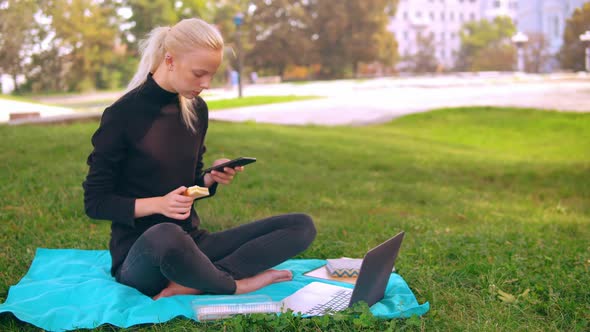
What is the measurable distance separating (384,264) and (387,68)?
5457cm

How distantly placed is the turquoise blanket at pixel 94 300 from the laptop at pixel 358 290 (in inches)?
3.8

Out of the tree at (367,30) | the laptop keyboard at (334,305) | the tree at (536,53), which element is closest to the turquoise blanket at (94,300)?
the laptop keyboard at (334,305)

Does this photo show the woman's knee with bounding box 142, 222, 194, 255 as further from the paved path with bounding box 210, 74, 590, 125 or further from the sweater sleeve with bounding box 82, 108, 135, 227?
the paved path with bounding box 210, 74, 590, 125

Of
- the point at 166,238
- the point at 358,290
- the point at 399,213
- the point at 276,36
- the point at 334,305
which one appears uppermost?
the point at 276,36

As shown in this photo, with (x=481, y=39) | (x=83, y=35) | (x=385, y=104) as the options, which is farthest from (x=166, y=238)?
(x=481, y=39)

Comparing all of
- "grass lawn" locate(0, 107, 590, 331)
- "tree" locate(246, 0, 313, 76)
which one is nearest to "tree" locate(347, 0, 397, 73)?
"tree" locate(246, 0, 313, 76)

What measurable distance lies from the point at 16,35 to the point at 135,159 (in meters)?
21.1

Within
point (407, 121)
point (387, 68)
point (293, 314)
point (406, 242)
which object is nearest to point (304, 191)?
point (406, 242)

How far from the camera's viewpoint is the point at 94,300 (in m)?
2.94

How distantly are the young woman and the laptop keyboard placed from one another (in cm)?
35

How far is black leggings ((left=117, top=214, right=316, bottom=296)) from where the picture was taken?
8.86 ft

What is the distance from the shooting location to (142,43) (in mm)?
3002

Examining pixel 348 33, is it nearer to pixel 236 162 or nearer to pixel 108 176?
pixel 236 162

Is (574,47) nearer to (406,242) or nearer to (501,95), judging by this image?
(501,95)
